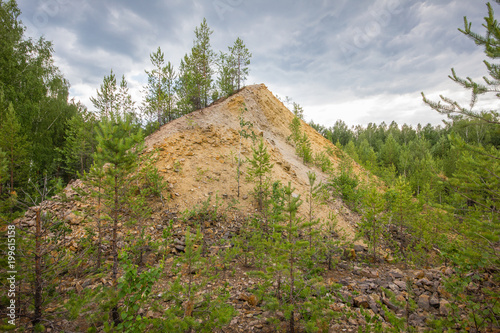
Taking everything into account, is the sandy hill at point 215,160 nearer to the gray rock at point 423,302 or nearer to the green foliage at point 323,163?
the green foliage at point 323,163

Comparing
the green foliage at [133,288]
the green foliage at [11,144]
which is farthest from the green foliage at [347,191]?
the green foliage at [11,144]

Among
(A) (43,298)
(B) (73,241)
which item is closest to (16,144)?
(B) (73,241)

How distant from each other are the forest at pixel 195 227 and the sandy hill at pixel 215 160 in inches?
26.6

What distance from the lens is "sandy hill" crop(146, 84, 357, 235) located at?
10750 mm

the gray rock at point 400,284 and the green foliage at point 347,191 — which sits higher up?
the green foliage at point 347,191

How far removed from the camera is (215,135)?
48.8ft

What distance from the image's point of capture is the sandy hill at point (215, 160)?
35.3 feet

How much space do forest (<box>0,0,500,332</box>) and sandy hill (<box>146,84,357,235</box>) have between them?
0.67 m

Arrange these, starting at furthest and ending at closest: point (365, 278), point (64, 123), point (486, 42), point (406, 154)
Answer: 1. point (406, 154)
2. point (64, 123)
3. point (365, 278)
4. point (486, 42)

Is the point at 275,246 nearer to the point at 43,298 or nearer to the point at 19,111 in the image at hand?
the point at 43,298

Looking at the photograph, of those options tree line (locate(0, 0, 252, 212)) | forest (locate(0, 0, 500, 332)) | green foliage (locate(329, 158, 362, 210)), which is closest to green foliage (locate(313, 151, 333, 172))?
forest (locate(0, 0, 500, 332))

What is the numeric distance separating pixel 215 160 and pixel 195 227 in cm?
524

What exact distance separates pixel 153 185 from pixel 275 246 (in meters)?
7.75

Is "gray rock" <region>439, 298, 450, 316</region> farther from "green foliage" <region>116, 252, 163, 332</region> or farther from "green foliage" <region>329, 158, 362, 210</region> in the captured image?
"green foliage" <region>329, 158, 362, 210</region>
